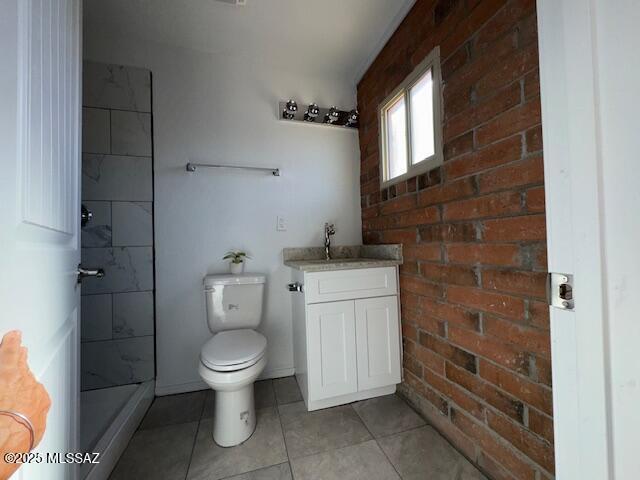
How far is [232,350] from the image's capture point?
4.27ft

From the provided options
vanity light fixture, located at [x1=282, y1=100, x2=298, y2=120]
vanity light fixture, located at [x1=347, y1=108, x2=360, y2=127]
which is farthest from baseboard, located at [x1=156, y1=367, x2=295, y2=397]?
Result: vanity light fixture, located at [x1=347, y1=108, x2=360, y2=127]

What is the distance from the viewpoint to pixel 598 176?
365 mm

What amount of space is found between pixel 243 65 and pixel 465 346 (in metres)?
2.31

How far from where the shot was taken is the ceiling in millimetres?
1494

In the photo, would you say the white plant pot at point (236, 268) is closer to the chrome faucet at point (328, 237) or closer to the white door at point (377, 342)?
the chrome faucet at point (328, 237)

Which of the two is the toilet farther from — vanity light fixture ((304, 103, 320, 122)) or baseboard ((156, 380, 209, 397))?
vanity light fixture ((304, 103, 320, 122))

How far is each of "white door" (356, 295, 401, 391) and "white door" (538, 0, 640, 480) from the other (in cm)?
112

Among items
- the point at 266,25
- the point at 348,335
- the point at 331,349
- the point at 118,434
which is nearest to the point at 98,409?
the point at 118,434

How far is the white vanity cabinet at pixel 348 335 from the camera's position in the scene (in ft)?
4.75

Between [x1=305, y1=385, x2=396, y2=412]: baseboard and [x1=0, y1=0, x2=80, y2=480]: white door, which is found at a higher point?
[x1=0, y1=0, x2=80, y2=480]: white door

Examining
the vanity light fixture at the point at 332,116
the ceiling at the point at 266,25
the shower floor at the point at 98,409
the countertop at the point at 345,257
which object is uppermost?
the ceiling at the point at 266,25

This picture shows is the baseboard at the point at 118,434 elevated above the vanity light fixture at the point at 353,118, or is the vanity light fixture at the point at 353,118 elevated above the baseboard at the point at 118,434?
the vanity light fixture at the point at 353,118

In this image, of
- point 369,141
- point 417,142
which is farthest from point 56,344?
point 369,141

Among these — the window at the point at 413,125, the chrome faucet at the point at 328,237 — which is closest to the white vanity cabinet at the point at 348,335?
the chrome faucet at the point at 328,237
